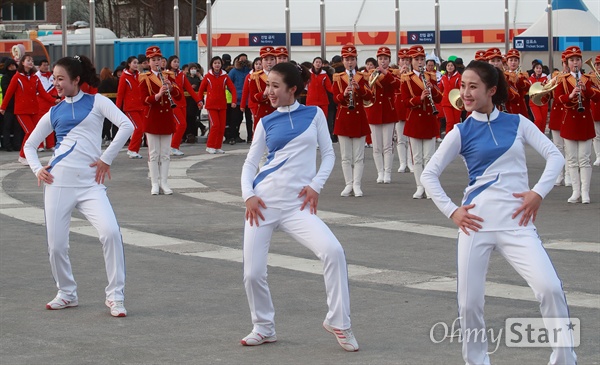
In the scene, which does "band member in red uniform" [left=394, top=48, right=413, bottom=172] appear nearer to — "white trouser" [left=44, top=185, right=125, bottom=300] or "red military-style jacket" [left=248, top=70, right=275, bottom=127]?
"red military-style jacket" [left=248, top=70, right=275, bottom=127]

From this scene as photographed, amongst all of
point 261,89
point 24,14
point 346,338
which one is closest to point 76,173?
point 346,338

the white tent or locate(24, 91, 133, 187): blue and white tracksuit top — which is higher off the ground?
the white tent

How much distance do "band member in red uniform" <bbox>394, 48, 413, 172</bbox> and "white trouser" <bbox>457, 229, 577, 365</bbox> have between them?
1057 cm

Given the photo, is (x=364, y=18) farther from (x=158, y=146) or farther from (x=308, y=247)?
(x=308, y=247)

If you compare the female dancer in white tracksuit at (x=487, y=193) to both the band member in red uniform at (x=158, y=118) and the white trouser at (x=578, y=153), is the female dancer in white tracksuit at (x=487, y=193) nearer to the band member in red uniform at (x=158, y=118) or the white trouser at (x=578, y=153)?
the white trouser at (x=578, y=153)

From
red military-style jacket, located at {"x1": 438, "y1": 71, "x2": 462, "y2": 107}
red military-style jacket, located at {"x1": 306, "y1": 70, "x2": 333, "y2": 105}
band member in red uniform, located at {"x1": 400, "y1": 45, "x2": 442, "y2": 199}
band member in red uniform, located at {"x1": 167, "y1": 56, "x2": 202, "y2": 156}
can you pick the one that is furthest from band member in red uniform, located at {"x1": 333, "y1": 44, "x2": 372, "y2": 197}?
red military-style jacket, located at {"x1": 306, "y1": 70, "x2": 333, "y2": 105}

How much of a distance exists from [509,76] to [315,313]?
894 cm

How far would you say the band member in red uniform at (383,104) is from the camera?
16891mm

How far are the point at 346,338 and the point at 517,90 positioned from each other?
10.0 m

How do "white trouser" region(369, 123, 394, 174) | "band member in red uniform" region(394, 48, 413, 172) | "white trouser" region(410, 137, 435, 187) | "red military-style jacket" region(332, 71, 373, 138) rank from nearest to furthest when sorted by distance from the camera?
1. "white trouser" region(410, 137, 435, 187)
2. "red military-style jacket" region(332, 71, 373, 138)
3. "band member in red uniform" region(394, 48, 413, 172)
4. "white trouser" region(369, 123, 394, 174)

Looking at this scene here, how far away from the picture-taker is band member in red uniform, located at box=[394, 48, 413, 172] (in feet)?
55.7

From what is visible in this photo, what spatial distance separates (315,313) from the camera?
28.5 feet

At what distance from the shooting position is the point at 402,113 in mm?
18234

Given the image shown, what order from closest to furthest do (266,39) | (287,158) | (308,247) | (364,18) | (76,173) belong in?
1. (308,247)
2. (287,158)
3. (76,173)
4. (364,18)
5. (266,39)
